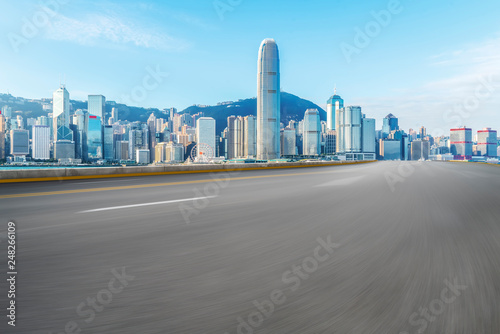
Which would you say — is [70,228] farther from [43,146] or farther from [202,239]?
[43,146]

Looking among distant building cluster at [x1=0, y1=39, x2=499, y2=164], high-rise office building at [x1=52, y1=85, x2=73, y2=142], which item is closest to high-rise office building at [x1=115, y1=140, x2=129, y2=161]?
distant building cluster at [x1=0, y1=39, x2=499, y2=164]

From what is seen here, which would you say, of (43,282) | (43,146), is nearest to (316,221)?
(43,282)

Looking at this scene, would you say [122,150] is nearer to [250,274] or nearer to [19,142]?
[19,142]

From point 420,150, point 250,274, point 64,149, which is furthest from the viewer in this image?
point 420,150

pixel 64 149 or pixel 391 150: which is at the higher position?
pixel 391 150

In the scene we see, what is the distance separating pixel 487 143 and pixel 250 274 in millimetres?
166661

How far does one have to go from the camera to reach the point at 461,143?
135 m

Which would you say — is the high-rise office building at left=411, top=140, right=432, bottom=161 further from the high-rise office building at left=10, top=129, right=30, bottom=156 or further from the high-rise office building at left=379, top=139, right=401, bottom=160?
the high-rise office building at left=10, top=129, right=30, bottom=156

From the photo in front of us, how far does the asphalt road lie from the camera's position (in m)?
1.60

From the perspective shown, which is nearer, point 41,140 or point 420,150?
point 41,140

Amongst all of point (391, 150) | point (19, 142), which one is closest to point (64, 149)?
point (19, 142)

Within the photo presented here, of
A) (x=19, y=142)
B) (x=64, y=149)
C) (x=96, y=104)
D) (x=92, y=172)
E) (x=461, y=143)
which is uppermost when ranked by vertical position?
(x=96, y=104)

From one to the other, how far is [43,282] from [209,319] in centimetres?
121

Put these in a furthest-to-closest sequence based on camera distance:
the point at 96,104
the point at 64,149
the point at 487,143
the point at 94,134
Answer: the point at 96,104 < the point at 487,143 < the point at 94,134 < the point at 64,149
